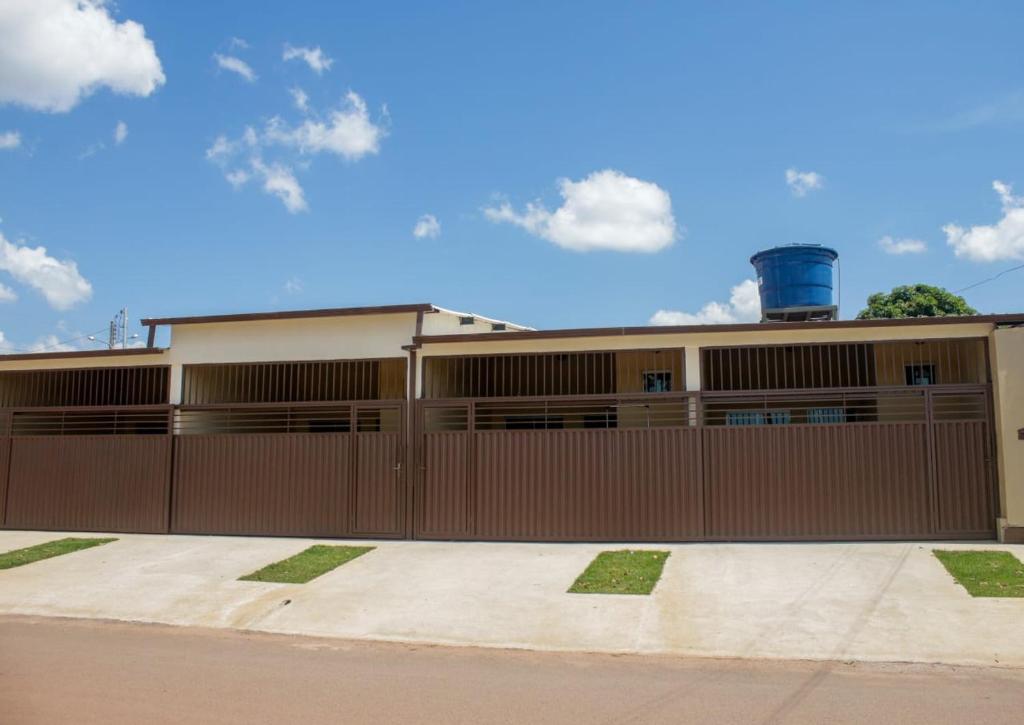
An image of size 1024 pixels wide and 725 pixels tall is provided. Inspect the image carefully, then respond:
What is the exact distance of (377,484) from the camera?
13844 mm

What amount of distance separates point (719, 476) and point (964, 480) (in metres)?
3.53

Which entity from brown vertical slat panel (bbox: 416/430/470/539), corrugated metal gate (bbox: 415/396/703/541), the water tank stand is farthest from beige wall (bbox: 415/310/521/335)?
the water tank stand

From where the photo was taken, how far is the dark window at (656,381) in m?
16.6

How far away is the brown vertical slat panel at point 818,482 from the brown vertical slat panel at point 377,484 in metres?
5.10

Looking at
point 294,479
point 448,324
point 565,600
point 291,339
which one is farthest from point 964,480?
point 291,339

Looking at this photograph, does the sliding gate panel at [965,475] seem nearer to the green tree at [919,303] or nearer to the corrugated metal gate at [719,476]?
the corrugated metal gate at [719,476]

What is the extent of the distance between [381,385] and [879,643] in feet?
40.5

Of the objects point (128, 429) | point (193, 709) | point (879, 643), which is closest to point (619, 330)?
point (879, 643)

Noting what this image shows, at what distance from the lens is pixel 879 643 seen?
7.53 m

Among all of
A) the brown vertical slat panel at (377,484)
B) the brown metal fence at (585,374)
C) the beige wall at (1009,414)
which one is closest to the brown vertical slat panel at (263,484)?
the brown vertical slat panel at (377,484)

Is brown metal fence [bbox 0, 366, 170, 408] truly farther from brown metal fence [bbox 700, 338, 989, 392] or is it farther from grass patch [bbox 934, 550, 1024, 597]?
grass patch [bbox 934, 550, 1024, 597]

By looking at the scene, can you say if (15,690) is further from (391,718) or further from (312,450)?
(312,450)

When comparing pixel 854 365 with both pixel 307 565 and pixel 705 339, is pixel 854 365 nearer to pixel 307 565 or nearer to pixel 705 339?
pixel 705 339

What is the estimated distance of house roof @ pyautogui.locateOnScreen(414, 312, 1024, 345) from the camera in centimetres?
1203
